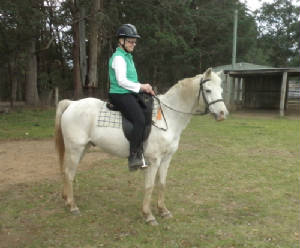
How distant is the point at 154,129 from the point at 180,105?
0.54m

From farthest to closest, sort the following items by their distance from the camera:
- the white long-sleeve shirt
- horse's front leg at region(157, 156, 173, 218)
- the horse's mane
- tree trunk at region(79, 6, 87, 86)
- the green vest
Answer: tree trunk at region(79, 6, 87, 86) → horse's front leg at region(157, 156, 173, 218) → the horse's mane → the green vest → the white long-sleeve shirt

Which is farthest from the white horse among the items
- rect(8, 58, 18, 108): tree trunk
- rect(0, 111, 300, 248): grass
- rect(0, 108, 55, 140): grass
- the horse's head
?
rect(8, 58, 18, 108): tree trunk

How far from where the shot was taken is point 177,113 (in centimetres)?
425

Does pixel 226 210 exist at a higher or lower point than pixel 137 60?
lower

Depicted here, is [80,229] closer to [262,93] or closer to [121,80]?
[121,80]

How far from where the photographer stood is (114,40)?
22641 mm

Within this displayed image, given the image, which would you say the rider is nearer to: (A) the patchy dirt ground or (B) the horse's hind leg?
(B) the horse's hind leg

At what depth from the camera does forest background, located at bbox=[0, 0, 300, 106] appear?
15539 millimetres

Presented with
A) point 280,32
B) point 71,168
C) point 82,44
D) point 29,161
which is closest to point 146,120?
point 71,168

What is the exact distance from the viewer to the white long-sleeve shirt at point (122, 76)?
3863 millimetres

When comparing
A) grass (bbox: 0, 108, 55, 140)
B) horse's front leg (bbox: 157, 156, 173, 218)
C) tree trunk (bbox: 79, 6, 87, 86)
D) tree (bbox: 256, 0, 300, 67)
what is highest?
tree (bbox: 256, 0, 300, 67)

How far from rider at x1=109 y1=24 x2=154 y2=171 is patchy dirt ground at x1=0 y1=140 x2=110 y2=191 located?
2.94 meters

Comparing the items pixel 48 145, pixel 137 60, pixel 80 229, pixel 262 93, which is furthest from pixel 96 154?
pixel 137 60

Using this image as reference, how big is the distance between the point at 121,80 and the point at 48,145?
6.20 m
